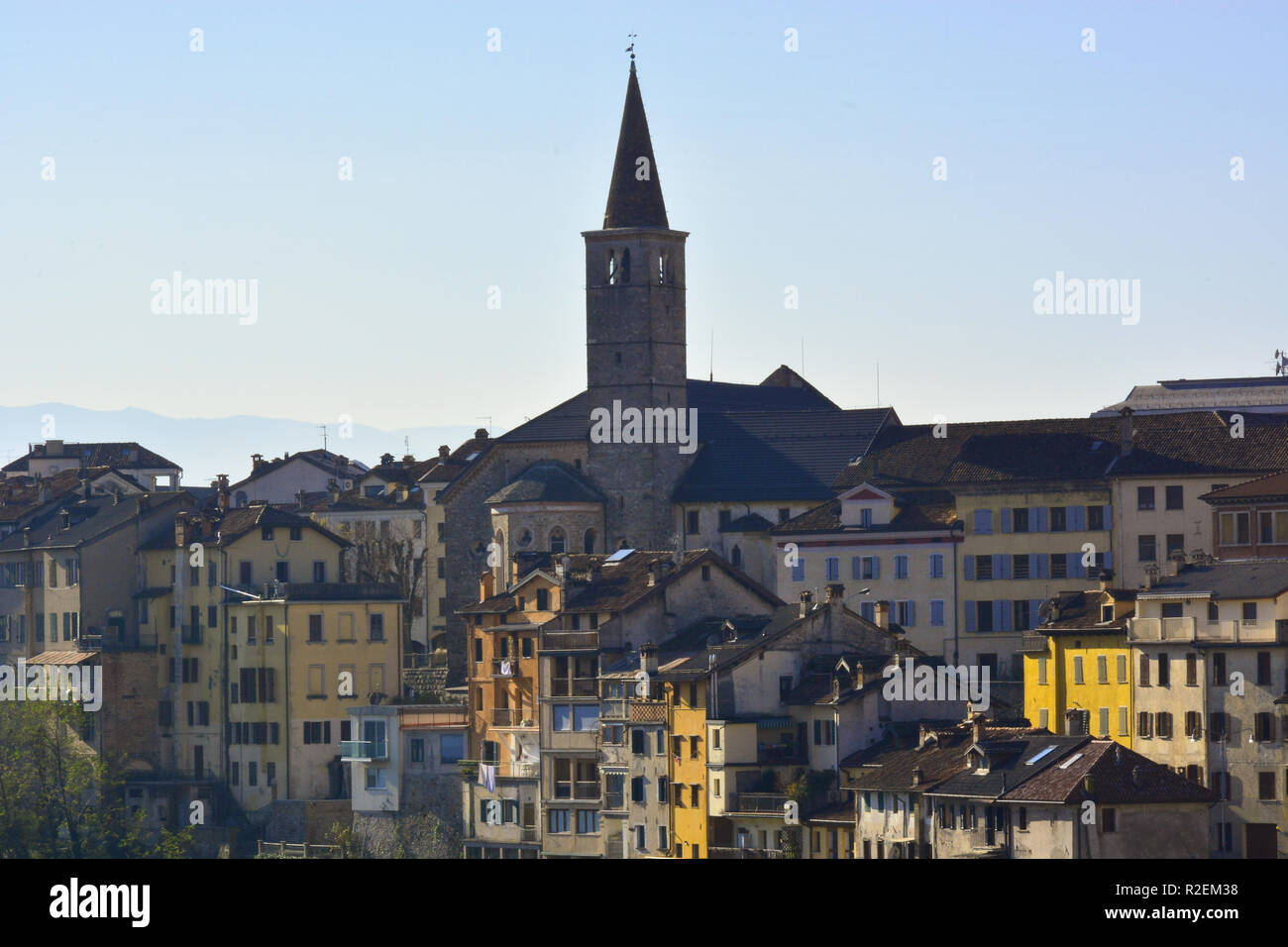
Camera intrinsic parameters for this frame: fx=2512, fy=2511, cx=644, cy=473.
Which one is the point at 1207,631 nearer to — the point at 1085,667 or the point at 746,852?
the point at 1085,667

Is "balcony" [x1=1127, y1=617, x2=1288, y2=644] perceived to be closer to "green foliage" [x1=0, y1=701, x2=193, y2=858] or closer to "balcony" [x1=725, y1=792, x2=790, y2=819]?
"balcony" [x1=725, y1=792, x2=790, y2=819]

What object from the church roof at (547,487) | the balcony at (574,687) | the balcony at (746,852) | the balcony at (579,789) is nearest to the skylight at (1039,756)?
the balcony at (746,852)

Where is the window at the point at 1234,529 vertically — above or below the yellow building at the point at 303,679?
above

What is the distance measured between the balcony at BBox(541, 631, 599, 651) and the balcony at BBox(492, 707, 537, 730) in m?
2.34

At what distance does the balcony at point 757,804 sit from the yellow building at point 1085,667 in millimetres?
7883

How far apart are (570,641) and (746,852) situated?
53.6 ft

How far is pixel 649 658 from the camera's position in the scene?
73062mm

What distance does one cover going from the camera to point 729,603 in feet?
262

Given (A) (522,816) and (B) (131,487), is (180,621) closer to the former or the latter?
(A) (522,816)

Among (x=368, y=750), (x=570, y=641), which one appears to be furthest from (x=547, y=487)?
(x=570, y=641)

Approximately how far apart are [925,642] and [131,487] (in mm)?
47839

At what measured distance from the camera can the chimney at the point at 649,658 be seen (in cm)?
7269

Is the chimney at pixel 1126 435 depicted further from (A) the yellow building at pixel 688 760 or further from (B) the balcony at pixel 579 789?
(A) the yellow building at pixel 688 760
